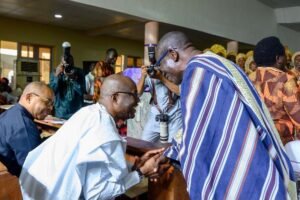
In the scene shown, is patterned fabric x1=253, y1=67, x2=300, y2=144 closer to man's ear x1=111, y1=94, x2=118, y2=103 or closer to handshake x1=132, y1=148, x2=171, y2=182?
handshake x1=132, y1=148, x2=171, y2=182

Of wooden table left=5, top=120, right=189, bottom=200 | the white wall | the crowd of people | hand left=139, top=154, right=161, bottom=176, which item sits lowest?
wooden table left=5, top=120, right=189, bottom=200

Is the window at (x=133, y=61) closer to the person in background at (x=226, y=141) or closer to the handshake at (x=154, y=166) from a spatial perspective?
the handshake at (x=154, y=166)

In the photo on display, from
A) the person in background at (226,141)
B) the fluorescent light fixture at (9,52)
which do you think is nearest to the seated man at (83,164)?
the person in background at (226,141)

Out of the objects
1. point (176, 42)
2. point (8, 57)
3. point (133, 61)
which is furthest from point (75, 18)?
point (176, 42)

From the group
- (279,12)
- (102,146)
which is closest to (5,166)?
(102,146)

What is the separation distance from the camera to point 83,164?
3.99 feet

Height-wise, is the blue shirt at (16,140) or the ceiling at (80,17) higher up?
the ceiling at (80,17)

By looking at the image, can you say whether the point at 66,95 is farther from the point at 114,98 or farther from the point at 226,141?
the point at 226,141

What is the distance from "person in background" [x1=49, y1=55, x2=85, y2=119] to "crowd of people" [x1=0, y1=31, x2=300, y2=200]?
138 centimetres

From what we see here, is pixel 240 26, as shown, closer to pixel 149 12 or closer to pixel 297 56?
pixel 149 12

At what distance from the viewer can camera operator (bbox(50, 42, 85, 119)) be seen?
3.30 m

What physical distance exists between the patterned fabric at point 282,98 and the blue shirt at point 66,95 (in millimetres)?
1893

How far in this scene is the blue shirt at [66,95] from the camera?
10.8 ft

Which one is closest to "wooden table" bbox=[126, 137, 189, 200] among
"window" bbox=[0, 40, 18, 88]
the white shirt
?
the white shirt
